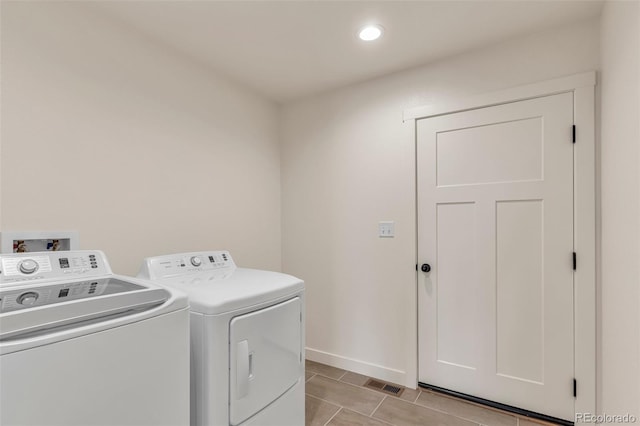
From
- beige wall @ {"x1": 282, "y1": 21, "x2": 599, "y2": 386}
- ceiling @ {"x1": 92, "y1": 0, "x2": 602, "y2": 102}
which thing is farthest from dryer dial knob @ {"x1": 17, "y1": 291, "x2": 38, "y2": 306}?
beige wall @ {"x1": 282, "y1": 21, "x2": 599, "y2": 386}

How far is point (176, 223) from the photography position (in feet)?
6.72

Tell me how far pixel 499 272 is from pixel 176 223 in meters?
2.16

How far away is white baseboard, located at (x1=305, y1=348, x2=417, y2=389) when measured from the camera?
228 cm

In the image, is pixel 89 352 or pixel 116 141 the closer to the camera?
pixel 89 352

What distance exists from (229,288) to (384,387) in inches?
60.5

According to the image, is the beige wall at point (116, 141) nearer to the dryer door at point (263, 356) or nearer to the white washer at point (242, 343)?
the white washer at point (242, 343)

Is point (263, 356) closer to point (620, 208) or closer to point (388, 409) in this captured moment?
point (388, 409)

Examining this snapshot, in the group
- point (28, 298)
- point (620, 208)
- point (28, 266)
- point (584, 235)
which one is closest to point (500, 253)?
point (584, 235)

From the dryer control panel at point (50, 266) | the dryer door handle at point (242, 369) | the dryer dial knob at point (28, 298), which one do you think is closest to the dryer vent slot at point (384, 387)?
the dryer door handle at point (242, 369)

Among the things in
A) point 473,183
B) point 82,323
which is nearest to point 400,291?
point 473,183

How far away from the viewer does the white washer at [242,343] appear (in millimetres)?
1223

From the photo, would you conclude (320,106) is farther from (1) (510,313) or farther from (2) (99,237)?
(1) (510,313)

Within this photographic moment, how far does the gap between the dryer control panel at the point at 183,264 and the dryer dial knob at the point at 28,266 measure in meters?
0.48

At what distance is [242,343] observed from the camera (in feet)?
4.29
